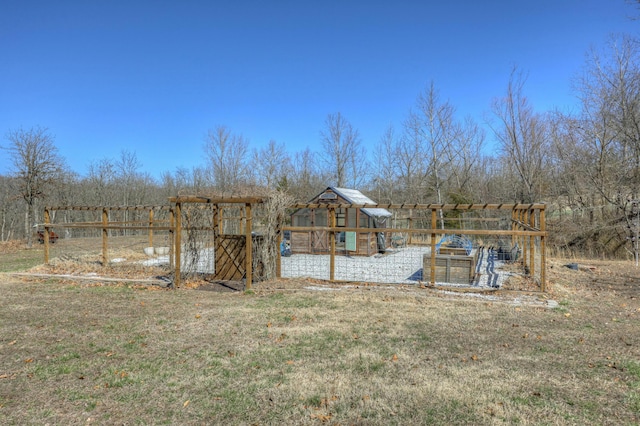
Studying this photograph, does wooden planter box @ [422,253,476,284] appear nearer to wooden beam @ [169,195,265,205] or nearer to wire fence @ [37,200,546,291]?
wire fence @ [37,200,546,291]

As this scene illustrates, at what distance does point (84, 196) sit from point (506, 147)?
29713 mm

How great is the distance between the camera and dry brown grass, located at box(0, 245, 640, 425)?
3.24 metres

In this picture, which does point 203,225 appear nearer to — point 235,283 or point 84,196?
point 235,283

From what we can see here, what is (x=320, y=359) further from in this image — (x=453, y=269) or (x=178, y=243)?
(x=453, y=269)

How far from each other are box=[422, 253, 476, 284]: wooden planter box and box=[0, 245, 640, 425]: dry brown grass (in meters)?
1.88

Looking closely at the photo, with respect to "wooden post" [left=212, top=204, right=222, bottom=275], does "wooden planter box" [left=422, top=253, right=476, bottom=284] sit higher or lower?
lower

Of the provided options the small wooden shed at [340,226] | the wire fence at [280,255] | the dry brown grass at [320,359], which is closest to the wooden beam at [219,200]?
the wire fence at [280,255]

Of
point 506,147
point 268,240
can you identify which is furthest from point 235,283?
point 506,147

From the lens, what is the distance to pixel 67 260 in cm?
1259

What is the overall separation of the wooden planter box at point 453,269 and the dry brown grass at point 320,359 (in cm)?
188

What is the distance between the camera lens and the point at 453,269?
9.74m

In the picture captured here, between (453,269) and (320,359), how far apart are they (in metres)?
6.34

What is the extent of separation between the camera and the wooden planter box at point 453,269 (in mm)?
9597

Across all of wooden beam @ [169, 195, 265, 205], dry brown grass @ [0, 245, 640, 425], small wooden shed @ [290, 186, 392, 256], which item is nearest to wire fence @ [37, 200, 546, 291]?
wooden beam @ [169, 195, 265, 205]
